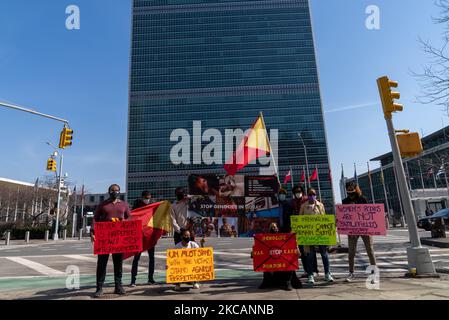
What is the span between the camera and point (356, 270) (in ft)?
24.7

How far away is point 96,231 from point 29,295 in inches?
68.1

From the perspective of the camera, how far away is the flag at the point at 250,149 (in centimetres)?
1204

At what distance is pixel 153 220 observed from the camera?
22.8ft

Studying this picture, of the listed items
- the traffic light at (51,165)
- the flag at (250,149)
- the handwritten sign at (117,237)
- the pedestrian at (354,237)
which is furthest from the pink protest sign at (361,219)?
the traffic light at (51,165)

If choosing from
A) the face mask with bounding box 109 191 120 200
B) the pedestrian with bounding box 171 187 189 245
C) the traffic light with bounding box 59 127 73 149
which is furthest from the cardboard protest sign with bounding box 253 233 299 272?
the traffic light with bounding box 59 127 73 149

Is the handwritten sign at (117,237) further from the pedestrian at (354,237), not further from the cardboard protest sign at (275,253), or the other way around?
the pedestrian at (354,237)

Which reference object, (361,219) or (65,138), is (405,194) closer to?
(361,219)

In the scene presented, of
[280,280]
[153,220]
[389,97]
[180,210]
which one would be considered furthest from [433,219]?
[153,220]

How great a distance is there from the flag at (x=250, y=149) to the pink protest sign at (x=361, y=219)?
5.62 m

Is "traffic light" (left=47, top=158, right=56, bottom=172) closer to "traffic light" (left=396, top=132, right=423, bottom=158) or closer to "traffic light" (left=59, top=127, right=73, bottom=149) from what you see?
"traffic light" (left=59, top=127, right=73, bottom=149)

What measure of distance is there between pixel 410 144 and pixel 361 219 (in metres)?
2.71
